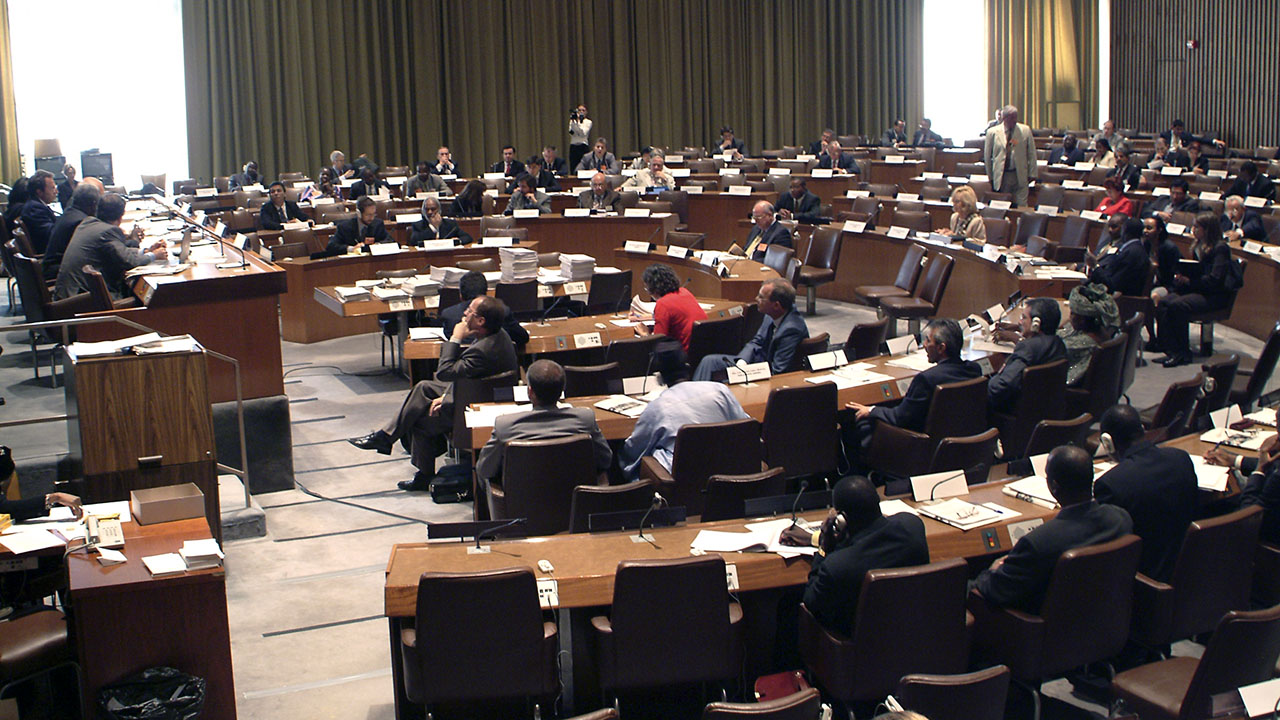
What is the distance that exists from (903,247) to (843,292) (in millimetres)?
1304

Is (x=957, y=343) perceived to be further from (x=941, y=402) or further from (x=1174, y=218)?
(x=1174, y=218)

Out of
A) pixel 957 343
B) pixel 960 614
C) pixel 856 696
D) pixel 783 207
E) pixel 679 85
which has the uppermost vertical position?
pixel 679 85

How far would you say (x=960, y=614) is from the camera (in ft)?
12.8

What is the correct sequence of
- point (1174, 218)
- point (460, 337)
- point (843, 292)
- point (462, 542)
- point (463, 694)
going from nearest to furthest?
point (463, 694)
point (462, 542)
point (460, 337)
point (1174, 218)
point (843, 292)

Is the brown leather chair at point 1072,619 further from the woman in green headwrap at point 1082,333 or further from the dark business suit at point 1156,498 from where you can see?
the woman in green headwrap at point 1082,333

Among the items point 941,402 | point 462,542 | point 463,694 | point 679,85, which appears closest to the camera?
point 463,694

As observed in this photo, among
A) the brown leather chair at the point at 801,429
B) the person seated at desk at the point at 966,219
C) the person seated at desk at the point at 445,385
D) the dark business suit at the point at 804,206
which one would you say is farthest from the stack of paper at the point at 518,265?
the brown leather chair at the point at 801,429

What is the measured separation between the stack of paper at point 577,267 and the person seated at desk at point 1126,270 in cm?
392

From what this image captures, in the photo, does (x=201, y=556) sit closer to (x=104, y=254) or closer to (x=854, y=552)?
(x=854, y=552)

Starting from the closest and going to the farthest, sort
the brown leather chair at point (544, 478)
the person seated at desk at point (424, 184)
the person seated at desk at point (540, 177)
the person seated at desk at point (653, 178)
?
the brown leather chair at point (544, 478) < the person seated at desk at point (653, 178) < the person seated at desk at point (424, 184) < the person seated at desk at point (540, 177)

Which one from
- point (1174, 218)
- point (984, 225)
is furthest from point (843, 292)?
point (1174, 218)

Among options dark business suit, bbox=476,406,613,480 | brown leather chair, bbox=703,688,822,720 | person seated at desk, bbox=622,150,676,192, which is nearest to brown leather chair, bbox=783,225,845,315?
Result: person seated at desk, bbox=622,150,676,192

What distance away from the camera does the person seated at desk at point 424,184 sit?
15.2 meters

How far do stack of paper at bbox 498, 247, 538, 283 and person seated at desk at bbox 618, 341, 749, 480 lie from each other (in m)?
4.14
